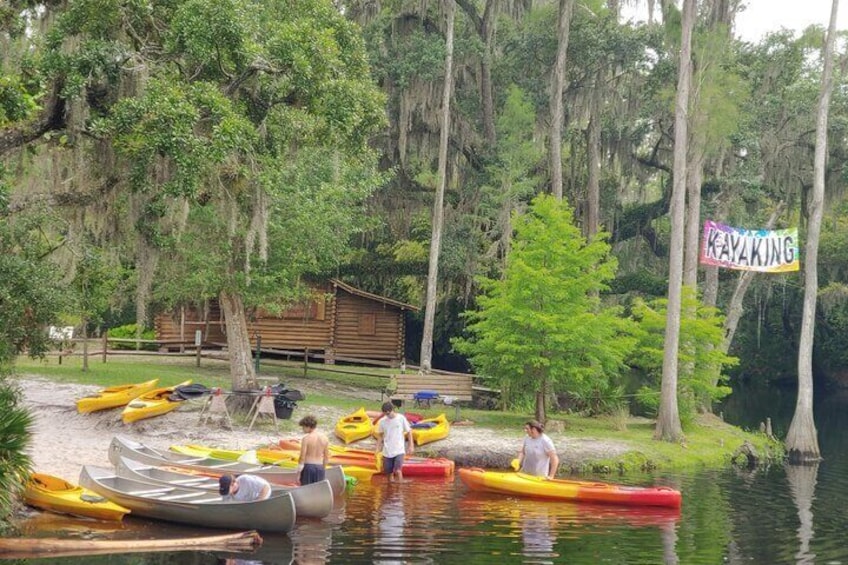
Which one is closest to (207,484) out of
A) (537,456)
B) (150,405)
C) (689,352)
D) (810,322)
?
(537,456)

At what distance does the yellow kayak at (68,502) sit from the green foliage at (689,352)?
16.6m

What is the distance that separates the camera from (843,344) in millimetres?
55000

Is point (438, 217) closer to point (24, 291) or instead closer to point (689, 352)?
point (689, 352)

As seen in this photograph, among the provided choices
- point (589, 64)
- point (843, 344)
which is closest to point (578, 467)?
point (589, 64)

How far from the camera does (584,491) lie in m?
17.6

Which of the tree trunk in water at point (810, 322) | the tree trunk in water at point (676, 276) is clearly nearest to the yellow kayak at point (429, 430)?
the tree trunk in water at point (676, 276)

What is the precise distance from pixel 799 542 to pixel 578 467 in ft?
23.3

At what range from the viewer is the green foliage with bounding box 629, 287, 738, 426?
2733 centimetres

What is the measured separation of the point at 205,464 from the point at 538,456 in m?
6.12

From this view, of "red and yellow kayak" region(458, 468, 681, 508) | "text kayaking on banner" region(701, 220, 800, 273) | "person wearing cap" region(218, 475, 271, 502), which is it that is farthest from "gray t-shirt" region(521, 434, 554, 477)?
"text kayaking on banner" region(701, 220, 800, 273)

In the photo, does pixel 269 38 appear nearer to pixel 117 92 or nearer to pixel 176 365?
pixel 117 92

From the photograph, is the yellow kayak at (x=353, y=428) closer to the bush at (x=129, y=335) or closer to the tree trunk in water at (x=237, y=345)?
the tree trunk in water at (x=237, y=345)

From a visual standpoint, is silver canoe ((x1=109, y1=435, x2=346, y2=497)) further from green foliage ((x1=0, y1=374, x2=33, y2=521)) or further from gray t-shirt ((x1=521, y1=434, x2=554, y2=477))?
green foliage ((x1=0, y1=374, x2=33, y2=521))

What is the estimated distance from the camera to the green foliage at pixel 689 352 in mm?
27328
